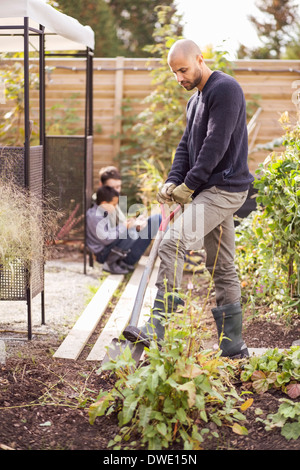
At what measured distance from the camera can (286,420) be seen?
8.22ft

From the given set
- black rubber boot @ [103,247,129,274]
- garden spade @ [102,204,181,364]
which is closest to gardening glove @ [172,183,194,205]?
→ garden spade @ [102,204,181,364]

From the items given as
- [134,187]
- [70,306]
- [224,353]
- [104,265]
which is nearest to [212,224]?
[224,353]

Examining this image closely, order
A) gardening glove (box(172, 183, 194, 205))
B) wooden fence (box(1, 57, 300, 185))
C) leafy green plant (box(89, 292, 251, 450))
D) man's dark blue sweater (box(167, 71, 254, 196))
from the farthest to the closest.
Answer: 1. wooden fence (box(1, 57, 300, 185))
2. gardening glove (box(172, 183, 194, 205))
3. man's dark blue sweater (box(167, 71, 254, 196))
4. leafy green plant (box(89, 292, 251, 450))

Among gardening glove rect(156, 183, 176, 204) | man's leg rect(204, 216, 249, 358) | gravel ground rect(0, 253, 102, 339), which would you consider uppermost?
gardening glove rect(156, 183, 176, 204)

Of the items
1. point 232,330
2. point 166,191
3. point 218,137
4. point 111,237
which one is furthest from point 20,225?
point 111,237

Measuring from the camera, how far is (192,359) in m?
2.40

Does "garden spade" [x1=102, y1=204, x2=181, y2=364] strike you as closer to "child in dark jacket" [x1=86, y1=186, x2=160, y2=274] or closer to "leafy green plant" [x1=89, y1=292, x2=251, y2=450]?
"leafy green plant" [x1=89, y1=292, x2=251, y2=450]

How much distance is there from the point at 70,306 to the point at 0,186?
5.46 feet

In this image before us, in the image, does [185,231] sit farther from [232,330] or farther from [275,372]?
→ [275,372]

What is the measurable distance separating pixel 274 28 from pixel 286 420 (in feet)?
54.7

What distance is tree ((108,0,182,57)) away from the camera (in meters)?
18.1

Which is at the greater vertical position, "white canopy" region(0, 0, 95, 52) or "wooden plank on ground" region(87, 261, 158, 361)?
"white canopy" region(0, 0, 95, 52)

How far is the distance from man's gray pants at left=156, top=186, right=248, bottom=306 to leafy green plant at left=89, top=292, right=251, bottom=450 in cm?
47
